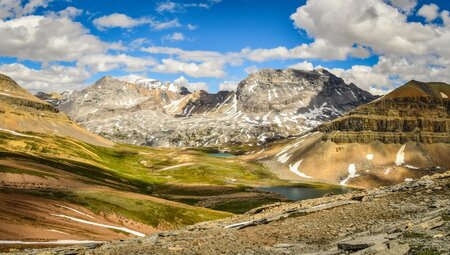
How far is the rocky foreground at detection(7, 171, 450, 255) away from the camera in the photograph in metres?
23.1

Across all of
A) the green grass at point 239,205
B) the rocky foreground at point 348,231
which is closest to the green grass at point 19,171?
the green grass at point 239,205

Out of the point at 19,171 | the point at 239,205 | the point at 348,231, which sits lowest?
the point at 239,205

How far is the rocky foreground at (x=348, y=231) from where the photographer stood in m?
23.1

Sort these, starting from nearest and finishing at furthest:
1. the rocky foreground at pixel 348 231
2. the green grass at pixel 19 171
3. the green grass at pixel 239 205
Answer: the rocky foreground at pixel 348 231 → the green grass at pixel 19 171 → the green grass at pixel 239 205

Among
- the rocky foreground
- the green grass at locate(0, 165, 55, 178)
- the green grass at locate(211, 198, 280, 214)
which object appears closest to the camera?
the rocky foreground

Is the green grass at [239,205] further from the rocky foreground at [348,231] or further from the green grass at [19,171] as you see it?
the rocky foreground at [348,231]

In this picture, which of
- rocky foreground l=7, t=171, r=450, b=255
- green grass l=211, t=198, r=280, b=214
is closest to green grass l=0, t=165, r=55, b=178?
green grass l=211, t=198, r=280, b=214

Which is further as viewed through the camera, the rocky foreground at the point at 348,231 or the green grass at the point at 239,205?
the green grass at the point at 239,205

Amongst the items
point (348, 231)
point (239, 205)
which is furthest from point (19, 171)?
point (348, 231)

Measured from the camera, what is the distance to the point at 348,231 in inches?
1207

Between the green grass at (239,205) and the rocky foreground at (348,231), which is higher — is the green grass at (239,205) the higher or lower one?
the lower one

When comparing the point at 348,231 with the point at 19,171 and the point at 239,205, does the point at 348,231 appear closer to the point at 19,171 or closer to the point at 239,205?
the point at 19,171

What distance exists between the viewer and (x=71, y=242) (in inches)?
2015

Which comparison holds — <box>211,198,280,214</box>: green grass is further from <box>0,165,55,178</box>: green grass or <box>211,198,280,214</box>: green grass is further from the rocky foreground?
the rocky foreground
